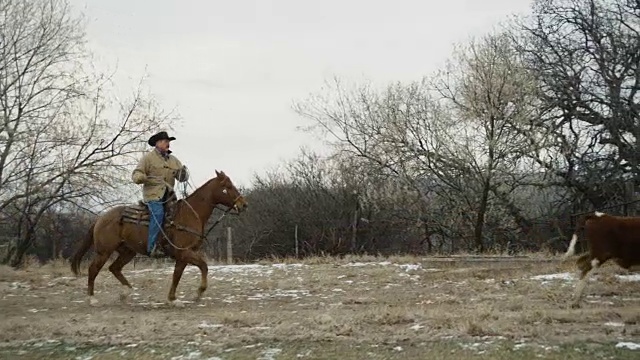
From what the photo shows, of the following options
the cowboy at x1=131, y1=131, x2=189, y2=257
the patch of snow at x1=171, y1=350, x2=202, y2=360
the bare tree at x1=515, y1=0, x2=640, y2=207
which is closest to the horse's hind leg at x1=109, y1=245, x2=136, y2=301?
the cowboy at x1=131, y1=131, x2=189, y2=257

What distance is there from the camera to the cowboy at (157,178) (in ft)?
41.6

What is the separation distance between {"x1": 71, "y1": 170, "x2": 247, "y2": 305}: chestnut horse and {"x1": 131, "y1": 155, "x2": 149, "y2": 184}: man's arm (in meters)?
0.60

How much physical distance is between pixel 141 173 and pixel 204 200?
123cm

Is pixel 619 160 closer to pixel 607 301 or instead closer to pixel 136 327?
pixel 607 301

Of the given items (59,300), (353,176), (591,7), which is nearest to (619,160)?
(591,7)

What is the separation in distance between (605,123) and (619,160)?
138 cm

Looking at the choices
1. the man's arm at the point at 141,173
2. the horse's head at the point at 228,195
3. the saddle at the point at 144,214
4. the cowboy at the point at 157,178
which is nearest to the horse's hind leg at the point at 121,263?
the saddle at the point at 144,214

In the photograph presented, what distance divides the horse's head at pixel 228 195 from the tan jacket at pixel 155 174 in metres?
0.77

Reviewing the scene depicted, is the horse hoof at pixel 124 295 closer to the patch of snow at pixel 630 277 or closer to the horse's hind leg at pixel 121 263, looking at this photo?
the horse's hind leg at pixel 121 263

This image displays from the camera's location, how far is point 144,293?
14672 mm

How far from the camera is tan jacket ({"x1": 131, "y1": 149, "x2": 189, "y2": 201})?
12.8 m

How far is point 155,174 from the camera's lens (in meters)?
12.9

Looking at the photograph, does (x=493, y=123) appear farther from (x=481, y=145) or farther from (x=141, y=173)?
(x=141, y=173)

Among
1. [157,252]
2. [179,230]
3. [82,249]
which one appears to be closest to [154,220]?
[179,230]
